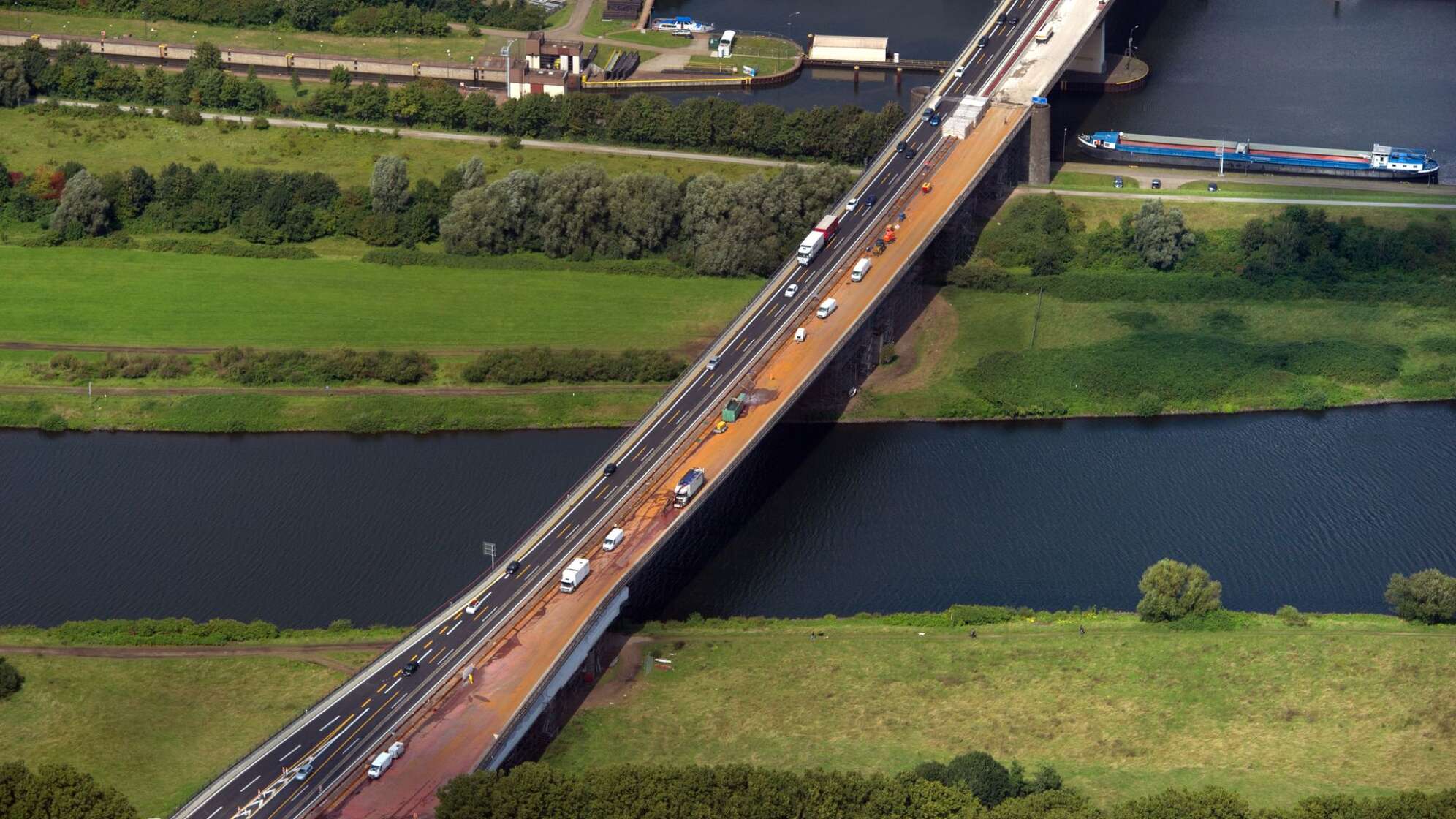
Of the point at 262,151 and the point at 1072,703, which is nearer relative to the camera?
the point at 1072,703

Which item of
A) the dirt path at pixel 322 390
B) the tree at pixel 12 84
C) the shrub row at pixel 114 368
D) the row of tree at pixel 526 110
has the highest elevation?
the tree at pixel 12 84

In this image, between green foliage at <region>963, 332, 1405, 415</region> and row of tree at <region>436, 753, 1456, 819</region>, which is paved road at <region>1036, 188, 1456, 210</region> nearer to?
green foliage at <region>963, 332, 1405, 415</region>

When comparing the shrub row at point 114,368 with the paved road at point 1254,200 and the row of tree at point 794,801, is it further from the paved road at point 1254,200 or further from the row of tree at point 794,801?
the paved road at point 1254,200

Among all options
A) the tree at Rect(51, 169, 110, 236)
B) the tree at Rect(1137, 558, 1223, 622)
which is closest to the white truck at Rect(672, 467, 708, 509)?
the tree at Rect(1137, 558, 1223, 622)

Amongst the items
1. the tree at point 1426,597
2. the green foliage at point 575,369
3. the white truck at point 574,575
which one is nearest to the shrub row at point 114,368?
the green foliage at point 575,369

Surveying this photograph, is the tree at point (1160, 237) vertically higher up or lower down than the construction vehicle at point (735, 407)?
higher up

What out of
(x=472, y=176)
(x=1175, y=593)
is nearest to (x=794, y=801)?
(x=1175, y=593)

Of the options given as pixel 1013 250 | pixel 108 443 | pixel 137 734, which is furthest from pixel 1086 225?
pixel 137 734

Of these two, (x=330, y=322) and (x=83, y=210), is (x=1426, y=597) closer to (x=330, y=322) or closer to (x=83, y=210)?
(x=330, y=322)
